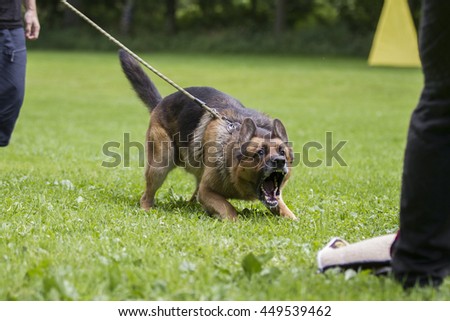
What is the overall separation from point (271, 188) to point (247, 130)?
48 centimetres

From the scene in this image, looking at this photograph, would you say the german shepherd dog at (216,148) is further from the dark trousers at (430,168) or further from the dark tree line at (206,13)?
the dark tree line at (206,13)

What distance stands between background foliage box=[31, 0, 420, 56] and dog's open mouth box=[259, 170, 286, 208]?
33.0m

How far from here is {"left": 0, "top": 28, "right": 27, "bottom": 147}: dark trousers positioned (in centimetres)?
603

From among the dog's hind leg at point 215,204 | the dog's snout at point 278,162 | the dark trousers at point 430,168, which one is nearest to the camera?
the dark trousers at point 430,168

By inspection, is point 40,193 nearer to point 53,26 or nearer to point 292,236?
point 292,236

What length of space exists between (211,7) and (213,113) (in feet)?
142

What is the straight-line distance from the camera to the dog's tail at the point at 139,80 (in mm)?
6426

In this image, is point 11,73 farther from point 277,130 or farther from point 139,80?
point 277,130

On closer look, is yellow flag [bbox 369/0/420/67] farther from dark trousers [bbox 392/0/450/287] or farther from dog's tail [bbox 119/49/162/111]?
dark trousers [bbox 392/0/450/287]

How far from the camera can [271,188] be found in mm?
5359

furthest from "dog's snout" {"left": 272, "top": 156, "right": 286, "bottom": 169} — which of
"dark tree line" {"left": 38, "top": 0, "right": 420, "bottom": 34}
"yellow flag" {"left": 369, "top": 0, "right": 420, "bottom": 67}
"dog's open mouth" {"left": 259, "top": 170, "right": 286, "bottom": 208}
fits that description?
"dark tree line" {"left": 38, "top": 0, "right": 420, "bottom": 34}

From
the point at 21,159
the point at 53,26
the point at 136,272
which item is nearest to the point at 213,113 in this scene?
the point at 136,272

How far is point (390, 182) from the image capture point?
7.56m

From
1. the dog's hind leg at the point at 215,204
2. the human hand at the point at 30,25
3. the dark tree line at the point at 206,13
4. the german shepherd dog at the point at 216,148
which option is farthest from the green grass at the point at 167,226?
the dark tree line at the point at 206,13
